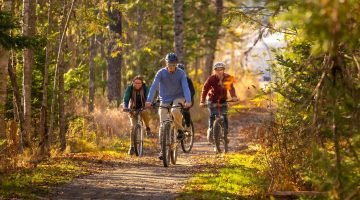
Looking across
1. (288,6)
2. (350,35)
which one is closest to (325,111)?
(288,6)

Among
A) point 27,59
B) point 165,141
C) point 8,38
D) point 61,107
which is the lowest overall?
point 165,141

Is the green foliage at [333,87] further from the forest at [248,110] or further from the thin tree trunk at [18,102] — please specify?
the thin tree trunk at [18,102]

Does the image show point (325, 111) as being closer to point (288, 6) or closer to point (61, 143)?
point (288, 6)

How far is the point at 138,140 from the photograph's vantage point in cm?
1555

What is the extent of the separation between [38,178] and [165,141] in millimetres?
3174

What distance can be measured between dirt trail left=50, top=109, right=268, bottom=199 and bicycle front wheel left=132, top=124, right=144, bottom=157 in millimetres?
276

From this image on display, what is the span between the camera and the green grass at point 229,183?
9352 millimetres

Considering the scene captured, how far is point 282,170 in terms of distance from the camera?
9.55 m

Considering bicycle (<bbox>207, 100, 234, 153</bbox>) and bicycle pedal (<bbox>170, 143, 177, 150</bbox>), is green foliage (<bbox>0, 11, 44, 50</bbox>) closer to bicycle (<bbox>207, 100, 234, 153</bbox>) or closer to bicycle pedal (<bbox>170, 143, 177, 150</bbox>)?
bicycle pedal (<bbox>170, 143, 177, 150</bbox>)

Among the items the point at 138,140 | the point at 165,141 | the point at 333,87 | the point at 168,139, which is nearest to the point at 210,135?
the point at 138,140

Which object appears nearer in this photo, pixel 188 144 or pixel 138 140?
pixel 138 140

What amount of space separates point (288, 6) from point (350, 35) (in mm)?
1021

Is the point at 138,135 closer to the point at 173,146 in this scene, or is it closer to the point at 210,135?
the point at 210,135

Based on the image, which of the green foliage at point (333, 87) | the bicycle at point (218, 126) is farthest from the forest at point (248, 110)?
the bicycle at point (218, 126)
